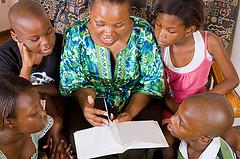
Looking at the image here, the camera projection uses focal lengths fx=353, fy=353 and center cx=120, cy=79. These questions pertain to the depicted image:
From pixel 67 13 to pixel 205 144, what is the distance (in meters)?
0.99

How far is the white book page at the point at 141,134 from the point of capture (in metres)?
1.25

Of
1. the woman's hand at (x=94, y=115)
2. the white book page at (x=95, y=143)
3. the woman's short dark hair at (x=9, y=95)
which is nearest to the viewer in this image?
the woman's short dark hair at (x=9, y=95)

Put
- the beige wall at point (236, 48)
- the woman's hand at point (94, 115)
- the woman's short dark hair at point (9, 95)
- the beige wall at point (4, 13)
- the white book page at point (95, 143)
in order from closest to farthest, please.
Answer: the woman's short dark hair at point (9, 95) → the white book page at point (95, 143) → the woman's hand at point (94, 115) → the beige wall at point (236, 48) → the beige wall at point (4, 13)

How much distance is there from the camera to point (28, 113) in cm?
115

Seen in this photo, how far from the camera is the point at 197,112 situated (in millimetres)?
1198

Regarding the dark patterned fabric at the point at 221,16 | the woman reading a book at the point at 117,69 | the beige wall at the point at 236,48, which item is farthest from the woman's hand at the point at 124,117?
the beige wall at the point at 236,48

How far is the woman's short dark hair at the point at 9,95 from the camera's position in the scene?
3.65 feet

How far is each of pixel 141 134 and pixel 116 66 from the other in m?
0.34

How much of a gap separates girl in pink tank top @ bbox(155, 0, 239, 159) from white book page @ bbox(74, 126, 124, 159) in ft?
0.91

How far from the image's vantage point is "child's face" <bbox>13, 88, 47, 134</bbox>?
3.72ft

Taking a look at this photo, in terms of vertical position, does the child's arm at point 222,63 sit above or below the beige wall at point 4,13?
above

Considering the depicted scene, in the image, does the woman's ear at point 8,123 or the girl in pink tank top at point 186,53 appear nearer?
the woman's ear at point 8,123

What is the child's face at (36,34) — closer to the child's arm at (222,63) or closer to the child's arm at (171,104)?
the child's arm at (171,104)

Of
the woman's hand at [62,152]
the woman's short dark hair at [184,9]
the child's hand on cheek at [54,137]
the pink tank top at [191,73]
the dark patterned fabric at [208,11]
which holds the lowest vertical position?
the woman's hand at [62,152]
